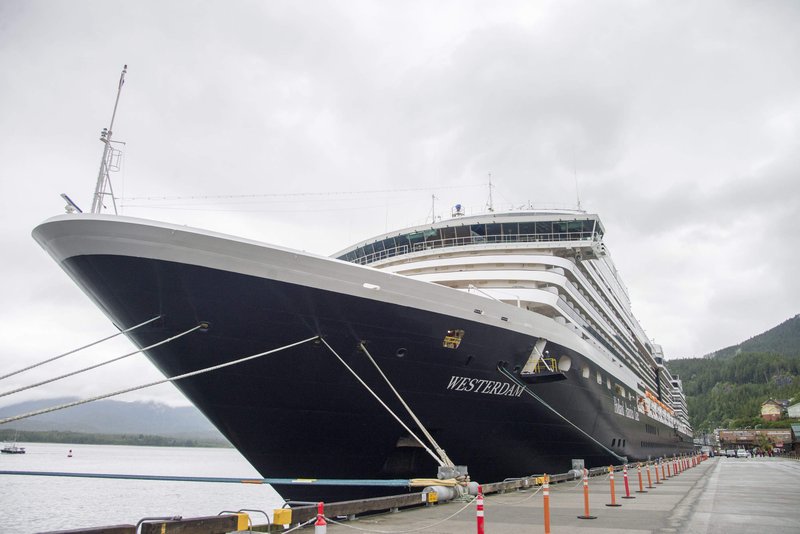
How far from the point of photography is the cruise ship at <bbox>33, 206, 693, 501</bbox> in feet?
29.3

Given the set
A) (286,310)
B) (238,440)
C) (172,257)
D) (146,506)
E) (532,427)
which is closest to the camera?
(172,257)

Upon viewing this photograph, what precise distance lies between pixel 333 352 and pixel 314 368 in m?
0.47

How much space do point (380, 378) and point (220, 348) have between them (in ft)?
10.1

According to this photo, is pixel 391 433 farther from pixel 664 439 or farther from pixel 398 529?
pixel 664 439

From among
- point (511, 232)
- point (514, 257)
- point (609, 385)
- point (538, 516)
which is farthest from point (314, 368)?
point (609, 385)

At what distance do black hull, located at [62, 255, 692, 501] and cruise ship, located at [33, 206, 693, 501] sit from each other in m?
0.02

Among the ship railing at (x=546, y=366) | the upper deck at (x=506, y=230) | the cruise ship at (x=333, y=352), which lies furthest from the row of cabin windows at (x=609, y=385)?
the upper deck at (x=506, y=230)

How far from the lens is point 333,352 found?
1001cm

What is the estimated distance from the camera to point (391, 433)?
11.1 metres

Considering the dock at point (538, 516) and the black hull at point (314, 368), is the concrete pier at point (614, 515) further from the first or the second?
the black hull at point (314, 368)

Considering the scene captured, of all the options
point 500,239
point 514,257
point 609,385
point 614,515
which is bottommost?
point 614,515

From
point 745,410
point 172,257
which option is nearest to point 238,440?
point 172,257

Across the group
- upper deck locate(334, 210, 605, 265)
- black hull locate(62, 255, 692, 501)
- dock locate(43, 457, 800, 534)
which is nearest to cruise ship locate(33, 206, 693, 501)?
black hull locate(62, 255, 692, 501)

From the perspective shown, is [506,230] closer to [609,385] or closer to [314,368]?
[609,385]
